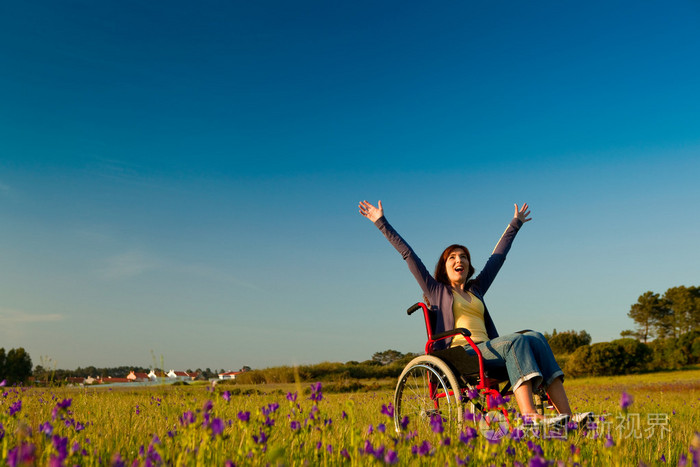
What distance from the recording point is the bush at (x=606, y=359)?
73.2 feet

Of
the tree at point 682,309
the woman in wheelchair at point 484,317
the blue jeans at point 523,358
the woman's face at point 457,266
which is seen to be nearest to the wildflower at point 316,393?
the woman in wheelchair at point 484,317

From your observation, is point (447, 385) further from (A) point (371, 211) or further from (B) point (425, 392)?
(A) point (371, 211)

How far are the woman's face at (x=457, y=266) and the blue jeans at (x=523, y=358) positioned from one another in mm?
1082

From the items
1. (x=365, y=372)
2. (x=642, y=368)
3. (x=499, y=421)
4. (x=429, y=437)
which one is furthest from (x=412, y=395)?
(x=642, y=368)

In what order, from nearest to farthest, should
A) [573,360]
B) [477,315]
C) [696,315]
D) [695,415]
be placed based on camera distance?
1. [477,315]
2. [695,415]
3. [573,360]
4. [696,315]

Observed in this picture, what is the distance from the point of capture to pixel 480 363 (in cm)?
327

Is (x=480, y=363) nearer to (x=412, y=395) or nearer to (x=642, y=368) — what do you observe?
(x=412, y=395)

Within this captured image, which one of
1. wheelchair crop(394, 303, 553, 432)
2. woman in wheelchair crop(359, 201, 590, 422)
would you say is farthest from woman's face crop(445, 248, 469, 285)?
wheelchair crop(394, 303, 553, 432)

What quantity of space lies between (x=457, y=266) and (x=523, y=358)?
4.70 ft

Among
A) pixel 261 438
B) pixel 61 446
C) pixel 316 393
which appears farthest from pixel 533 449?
pixel 61 446

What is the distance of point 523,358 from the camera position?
133 inches

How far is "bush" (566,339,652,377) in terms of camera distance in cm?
2230

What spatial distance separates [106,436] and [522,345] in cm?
272

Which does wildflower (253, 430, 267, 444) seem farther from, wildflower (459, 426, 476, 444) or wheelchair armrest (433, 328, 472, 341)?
wheelchair armrest (433, 328, 472, 341)
